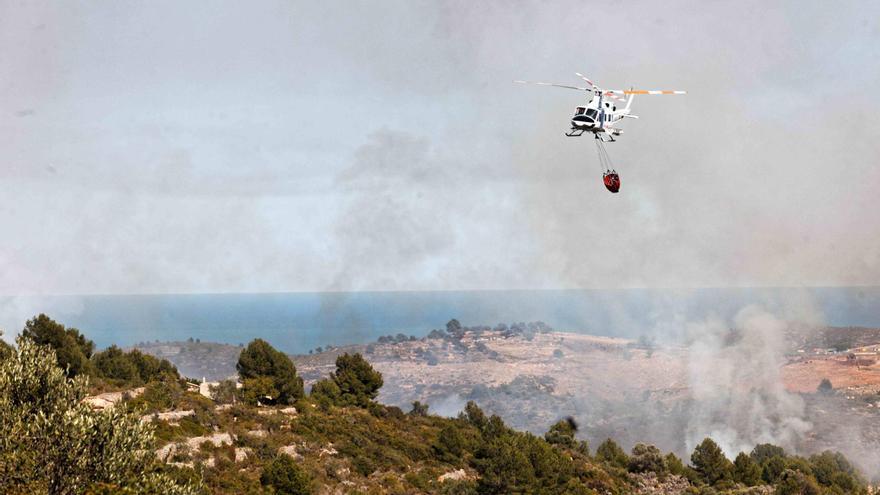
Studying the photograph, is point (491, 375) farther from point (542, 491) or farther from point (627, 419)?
point (542, 491)

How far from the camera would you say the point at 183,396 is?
5941 cm

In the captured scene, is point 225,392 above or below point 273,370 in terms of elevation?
below

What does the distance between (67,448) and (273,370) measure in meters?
43.5

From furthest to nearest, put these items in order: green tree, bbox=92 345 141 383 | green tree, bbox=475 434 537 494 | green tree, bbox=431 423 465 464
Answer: green tree, bbox=92 345 141 383 → green tree, bbox=431 423 465 464 → green tree, bbox=475 434 537 494

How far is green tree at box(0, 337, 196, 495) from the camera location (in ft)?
81.6

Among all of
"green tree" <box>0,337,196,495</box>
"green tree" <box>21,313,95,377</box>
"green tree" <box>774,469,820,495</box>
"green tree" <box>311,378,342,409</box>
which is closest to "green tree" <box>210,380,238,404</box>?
"green tree" <box>311,378,342,409</box>

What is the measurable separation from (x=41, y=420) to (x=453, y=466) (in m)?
39.2

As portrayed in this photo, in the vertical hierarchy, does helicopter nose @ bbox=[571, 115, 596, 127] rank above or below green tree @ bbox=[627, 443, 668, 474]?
above

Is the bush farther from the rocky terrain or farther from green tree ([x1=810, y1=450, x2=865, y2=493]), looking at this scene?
the rocky terrain

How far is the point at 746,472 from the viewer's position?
7625 cm

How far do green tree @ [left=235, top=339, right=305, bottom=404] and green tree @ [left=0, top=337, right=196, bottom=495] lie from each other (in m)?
38.8

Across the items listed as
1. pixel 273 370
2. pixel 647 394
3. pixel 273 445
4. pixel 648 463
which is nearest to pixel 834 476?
→ pixel 648 463

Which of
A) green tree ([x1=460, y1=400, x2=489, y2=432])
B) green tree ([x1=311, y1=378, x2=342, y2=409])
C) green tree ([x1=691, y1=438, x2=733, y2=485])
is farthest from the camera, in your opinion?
green tree ([x1=460, y1=400, x2=489, y2=432])

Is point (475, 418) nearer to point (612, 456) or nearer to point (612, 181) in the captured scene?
point (612, 456)
